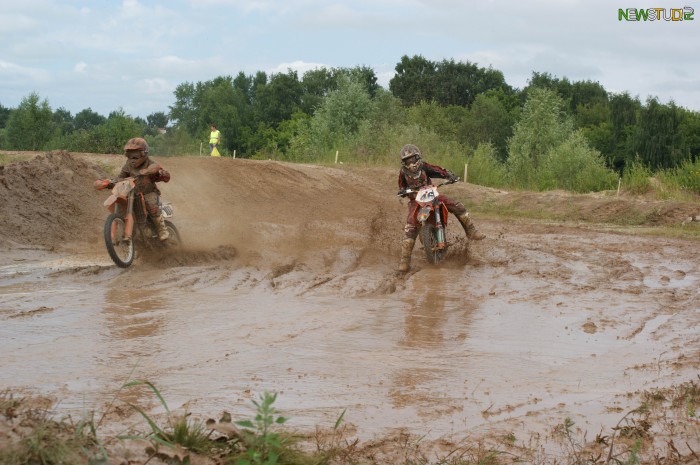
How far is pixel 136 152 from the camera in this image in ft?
38.6

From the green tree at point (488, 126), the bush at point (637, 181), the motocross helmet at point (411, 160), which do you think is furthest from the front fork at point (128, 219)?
the green tree at point (488, 126)

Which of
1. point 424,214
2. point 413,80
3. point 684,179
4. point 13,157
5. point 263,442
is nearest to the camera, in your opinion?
point 263,442

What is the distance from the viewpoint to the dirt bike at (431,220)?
11398mm

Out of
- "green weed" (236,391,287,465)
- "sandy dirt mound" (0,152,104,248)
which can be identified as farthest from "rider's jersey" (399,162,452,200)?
"green weed" (236,391,287,465)

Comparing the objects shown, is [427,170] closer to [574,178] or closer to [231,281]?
[231,281]

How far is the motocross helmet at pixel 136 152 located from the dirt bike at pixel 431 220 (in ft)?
12.5

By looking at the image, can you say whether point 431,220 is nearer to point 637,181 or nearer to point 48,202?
point 48,202

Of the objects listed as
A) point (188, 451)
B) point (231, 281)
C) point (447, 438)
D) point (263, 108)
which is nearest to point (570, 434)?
point (447, 438)

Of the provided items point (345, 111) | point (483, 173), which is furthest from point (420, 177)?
point (345, 111)

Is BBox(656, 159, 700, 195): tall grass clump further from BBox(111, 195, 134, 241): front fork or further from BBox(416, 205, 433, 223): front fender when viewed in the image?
BBox(111, 195, 134, 241): front fork

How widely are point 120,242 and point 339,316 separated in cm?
429

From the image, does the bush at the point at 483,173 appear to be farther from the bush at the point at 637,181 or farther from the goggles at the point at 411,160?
the goggles at the point at 411,160

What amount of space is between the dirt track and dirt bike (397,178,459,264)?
0.31 metres

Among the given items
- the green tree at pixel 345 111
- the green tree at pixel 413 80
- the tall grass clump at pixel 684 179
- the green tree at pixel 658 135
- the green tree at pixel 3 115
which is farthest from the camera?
the green tree at pixel 3 115
